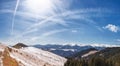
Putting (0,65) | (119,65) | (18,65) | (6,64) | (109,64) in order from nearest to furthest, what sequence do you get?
1. (0,65)
2. (6,64)
3. (18,65)
4. (109,64)
5. (119,65)

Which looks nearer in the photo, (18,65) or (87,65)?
(18,65)

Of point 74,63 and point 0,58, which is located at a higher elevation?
point 0,58

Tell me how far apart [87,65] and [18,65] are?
263 ft

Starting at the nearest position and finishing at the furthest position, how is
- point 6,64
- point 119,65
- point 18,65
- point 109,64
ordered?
point 6,64
point 18,65
point 109,64
point 119,65

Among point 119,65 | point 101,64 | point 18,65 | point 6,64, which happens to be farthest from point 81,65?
point 6,64

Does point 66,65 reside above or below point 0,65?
below

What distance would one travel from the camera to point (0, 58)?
78.4 m

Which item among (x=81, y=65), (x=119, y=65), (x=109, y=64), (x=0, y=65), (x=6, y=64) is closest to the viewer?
(x=0, y=65)

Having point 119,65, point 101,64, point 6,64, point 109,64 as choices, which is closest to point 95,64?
point 101,64

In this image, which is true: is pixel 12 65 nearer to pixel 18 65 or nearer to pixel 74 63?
pixel 18 65

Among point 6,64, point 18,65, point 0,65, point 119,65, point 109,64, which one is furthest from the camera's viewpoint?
point 119,65

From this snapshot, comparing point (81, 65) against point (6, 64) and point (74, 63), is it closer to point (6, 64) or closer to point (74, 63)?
point (74, 63)

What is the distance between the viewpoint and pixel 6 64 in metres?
73.8

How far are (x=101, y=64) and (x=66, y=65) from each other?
26.6 m
